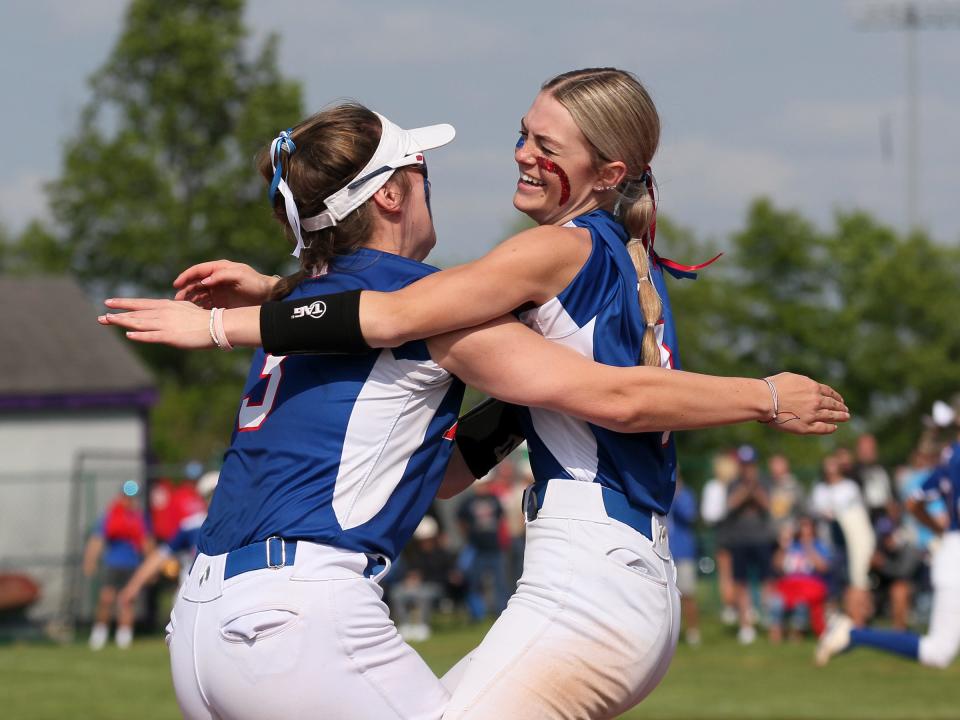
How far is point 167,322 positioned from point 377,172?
59cm

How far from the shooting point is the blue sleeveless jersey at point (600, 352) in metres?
3.21

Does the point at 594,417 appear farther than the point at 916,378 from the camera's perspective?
No

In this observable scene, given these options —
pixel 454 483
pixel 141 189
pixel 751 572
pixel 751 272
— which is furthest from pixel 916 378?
pixel 454 483

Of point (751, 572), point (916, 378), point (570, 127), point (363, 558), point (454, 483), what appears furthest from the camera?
point (916, 378)

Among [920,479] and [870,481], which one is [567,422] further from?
[870,481]

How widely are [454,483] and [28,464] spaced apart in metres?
17.9

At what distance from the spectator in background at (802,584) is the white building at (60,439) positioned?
856 cm

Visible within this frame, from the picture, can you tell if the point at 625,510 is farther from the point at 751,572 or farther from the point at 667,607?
the point at 751,572

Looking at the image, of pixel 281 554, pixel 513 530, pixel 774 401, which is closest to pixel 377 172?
pixel 281 554

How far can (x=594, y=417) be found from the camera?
3125 mm

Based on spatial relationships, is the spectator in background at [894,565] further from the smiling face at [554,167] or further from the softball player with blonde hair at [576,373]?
the smiling face at [554,167]

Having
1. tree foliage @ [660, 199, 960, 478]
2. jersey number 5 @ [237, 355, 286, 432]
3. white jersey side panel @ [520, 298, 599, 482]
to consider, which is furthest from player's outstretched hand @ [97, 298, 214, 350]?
Answer: tree foliage @ [660, 199, 960, 478]

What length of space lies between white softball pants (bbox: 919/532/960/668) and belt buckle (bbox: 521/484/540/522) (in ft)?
23.6

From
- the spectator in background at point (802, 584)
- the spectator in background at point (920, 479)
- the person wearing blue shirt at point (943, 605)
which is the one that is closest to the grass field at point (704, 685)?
the spectator in background at point (802, 584)
